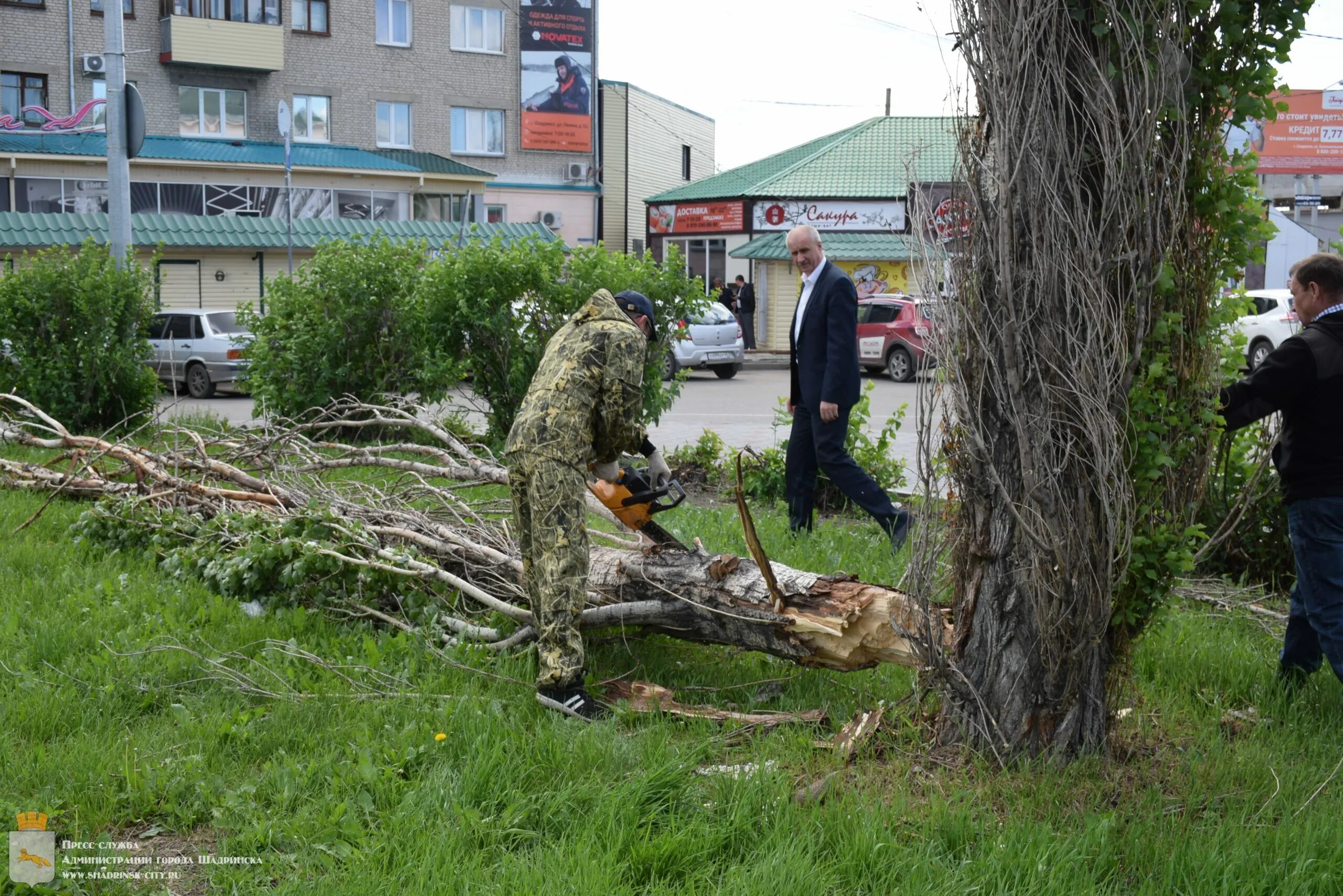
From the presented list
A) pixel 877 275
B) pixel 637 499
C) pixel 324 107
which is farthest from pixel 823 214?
pixel 637 499

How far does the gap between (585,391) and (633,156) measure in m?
40.1

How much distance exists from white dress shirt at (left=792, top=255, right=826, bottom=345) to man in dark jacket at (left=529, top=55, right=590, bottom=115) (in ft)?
115

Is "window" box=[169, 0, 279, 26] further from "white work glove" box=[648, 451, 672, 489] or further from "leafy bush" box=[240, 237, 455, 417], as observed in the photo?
"white work glove" box=[648, 451, 672, 489]

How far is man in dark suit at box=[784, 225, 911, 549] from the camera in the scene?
708 centimetres

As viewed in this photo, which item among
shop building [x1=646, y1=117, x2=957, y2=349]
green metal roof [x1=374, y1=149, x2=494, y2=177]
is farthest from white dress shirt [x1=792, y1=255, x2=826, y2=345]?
green metal roof [x1=374, y1=149, x2=494, y2=177]

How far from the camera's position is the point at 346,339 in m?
11.7

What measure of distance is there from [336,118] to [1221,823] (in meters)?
37.8

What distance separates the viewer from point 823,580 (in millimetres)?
4820

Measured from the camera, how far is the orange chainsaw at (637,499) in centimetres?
506

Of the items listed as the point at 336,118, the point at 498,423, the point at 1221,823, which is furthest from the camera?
the point at 336,118

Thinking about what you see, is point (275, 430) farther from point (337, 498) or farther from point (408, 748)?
point (408, 748)

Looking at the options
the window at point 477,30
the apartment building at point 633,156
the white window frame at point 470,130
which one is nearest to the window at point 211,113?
the white window frame at point 470,130

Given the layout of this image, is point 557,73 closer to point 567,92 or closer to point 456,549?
point 567,92

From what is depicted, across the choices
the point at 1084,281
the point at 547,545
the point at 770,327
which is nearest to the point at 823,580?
the point at 547,545
